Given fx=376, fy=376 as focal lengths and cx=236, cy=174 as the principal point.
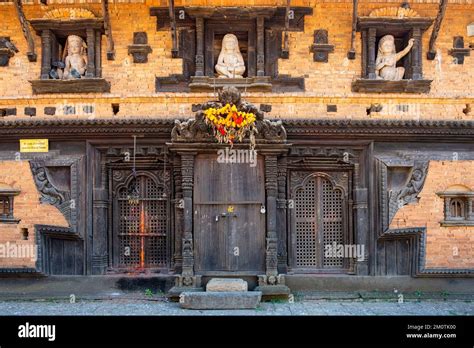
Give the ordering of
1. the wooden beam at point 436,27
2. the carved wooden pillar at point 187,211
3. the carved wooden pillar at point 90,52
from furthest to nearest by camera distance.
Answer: the carved wooden pillar at point 90,52, the wooden beam at point 436,27, the carved wooden pillar at point 187,211

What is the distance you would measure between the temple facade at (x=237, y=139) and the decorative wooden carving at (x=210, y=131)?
31mm

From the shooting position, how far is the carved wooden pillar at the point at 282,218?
27.8ft

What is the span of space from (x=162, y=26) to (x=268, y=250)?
226 inches

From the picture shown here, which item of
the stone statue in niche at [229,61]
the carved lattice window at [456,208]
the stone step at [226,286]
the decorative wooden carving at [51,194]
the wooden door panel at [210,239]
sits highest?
the stone statue in niche at [229,61]

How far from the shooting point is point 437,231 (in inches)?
331

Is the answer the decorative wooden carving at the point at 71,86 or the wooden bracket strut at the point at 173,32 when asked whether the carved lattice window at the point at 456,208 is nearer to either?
the wooden bracket strut at the point at 173,32

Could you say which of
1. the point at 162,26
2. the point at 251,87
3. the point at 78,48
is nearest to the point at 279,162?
the point at 251,87

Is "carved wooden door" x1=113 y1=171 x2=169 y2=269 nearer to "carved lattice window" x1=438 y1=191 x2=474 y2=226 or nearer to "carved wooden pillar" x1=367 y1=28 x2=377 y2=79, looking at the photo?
"carved wooden pillar" x1=367 y1=28 x2=377 y2=79

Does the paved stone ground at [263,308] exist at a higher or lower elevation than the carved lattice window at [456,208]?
lower

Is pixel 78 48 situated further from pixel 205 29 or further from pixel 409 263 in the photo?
pixel 409 263

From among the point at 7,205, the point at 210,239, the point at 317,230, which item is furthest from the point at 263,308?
the point at 7,205

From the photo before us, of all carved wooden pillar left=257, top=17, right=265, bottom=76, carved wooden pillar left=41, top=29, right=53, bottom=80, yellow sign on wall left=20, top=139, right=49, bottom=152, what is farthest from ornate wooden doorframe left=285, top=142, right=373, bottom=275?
carved wooden pillar left=41, top=29, right=53, bottom=80

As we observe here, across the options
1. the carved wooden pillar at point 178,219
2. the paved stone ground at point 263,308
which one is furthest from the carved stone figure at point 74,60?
the paved stone ground at point 263,308

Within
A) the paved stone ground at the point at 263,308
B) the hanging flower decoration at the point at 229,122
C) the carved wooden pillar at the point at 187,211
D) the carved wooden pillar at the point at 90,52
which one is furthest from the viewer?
the carved wooden pillar at the point at 90,52
